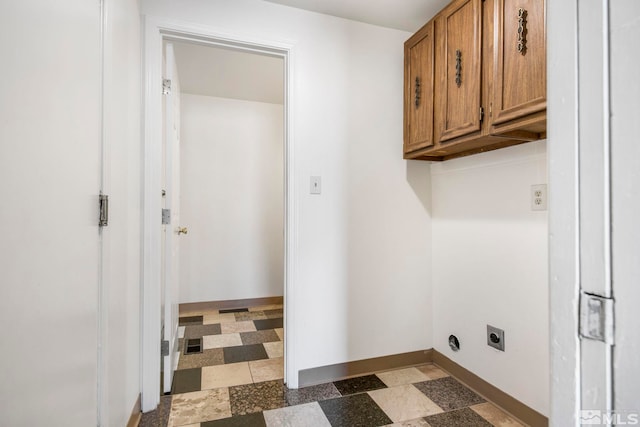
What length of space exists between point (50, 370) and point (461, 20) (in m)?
2.16

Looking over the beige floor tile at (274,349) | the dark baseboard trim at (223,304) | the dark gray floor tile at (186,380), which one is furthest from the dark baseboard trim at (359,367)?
the dark baseboard trim at (223,304)

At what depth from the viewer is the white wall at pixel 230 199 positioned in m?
3.58

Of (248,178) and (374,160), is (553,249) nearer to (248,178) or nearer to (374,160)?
(374,160)

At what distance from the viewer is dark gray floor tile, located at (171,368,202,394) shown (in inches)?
77.6

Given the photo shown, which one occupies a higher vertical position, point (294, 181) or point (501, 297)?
point (294, 181)

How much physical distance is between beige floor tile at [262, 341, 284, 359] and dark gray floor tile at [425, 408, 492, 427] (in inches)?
45.6

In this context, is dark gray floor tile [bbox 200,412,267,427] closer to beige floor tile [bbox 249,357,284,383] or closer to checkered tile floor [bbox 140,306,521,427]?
checkered tile floor [bbox 140,306,521,427]

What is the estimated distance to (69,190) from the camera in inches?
34.5

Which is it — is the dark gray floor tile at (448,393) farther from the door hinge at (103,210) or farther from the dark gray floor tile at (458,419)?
the door hinge at (103,210)

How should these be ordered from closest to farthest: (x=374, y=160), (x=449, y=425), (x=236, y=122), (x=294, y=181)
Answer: (x=449, y=425), (x=294, y=181), (x=374, y=160), (x=236, y=122)

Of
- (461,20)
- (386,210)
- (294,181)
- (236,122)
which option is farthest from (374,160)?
(236,122)

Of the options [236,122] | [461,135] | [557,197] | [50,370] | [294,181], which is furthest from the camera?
[236,122]

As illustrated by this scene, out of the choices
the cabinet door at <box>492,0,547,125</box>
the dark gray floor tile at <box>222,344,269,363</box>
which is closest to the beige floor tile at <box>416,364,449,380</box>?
the dark gray floor tile at <box>222,344,269,363</box>

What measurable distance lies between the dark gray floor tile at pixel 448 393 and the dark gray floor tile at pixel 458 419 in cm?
5
